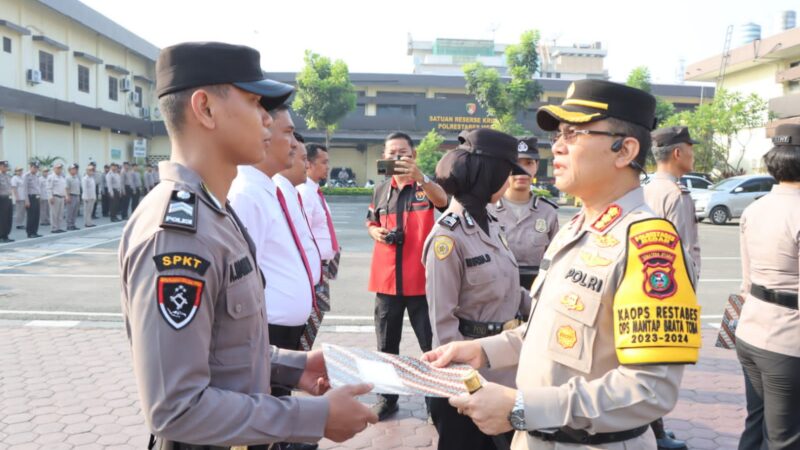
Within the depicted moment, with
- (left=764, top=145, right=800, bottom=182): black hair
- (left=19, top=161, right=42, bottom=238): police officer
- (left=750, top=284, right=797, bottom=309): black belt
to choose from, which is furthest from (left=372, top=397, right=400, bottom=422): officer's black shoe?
(left=19, top=161, right=42, bottom=238): police officer

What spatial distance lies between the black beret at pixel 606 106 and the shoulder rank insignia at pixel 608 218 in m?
0.30

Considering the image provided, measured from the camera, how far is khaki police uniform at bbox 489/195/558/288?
5.05 meters

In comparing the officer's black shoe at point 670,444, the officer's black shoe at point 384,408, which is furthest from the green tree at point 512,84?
the officer's black shoe at point 670,444

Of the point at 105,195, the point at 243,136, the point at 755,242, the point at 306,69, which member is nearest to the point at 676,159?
the point at 755,242

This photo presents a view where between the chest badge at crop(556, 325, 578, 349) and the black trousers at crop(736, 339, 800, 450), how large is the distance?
193 cm

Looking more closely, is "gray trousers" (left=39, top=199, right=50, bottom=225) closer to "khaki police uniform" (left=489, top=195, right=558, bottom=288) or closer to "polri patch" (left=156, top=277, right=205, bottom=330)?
"khaki police uniform" (left=489, top=195, right=558, bottom=288)

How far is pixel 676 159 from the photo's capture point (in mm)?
4605

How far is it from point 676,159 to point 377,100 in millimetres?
40735

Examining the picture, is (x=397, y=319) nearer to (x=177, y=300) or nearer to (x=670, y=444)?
(x=670, y=444)

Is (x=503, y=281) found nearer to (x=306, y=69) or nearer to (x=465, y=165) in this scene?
(x=465, y=165)

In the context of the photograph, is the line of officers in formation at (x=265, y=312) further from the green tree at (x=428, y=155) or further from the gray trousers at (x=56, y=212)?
the green tree at (x=428, y=155)

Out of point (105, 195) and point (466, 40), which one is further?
point (466, 40)

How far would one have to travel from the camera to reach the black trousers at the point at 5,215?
1498cm

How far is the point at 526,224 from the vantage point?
513cm
